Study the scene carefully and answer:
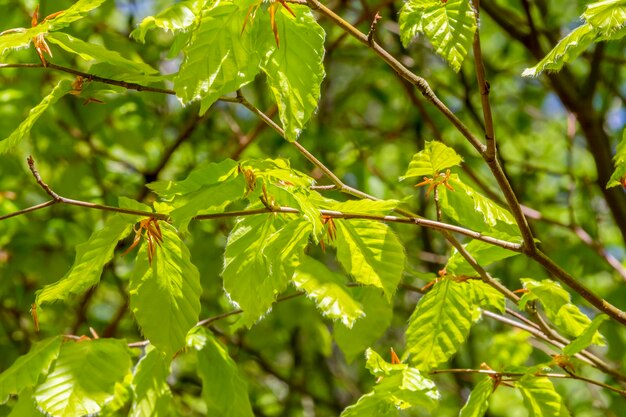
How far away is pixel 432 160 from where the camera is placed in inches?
41.0

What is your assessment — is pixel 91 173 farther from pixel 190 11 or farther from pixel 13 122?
pixel 190 11

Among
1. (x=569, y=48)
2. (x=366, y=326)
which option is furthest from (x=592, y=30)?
(x=366, y=326)

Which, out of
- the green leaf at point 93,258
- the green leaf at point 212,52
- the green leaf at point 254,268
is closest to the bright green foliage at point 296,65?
the green leaf at point 212,52

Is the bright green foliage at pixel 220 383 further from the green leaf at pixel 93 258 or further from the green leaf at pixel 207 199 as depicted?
the green leaf at pixel 207 199

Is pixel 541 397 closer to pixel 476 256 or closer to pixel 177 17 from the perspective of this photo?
pixel 476 256

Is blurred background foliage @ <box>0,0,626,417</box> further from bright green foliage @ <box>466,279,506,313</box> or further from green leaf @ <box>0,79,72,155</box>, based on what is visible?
green leaf @ <box>0,79,72,155</box>

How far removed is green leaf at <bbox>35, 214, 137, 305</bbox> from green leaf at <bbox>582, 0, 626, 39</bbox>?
581 millimetres

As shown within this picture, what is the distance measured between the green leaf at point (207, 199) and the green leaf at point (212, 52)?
0.09 m

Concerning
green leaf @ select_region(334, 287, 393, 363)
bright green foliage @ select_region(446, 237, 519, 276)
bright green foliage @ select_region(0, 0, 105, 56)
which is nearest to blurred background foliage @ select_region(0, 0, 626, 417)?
green leaf @ select_region(334, 287, 393, 363)

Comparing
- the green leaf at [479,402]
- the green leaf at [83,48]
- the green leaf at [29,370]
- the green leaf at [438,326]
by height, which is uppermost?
the green leaf at [83,48]

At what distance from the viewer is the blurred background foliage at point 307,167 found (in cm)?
227

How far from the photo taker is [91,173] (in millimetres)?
2535

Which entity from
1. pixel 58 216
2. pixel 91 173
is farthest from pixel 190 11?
pixel 58 216

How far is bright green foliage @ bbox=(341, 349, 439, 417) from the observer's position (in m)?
1.07
